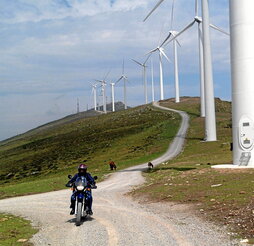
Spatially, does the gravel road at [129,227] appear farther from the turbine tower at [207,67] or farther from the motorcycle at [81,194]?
the turbine tower at [207,67]

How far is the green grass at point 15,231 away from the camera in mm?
13258

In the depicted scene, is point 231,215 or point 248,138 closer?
point 231,215

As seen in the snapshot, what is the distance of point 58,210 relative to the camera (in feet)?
72.0

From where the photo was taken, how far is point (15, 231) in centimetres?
1528

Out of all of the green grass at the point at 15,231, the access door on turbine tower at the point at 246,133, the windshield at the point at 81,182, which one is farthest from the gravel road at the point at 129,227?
the access door on turbine tower at the point at 246,133

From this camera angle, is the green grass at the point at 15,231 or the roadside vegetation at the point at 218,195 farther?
the roadside vegetation at the point at 218,195

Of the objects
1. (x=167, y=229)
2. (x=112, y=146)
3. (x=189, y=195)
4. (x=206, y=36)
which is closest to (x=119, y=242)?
(x=167, y=229)

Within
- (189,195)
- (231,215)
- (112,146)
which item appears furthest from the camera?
(112,146)

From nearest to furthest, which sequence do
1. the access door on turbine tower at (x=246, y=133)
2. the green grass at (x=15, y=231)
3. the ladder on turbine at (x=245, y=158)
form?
the green grass at (x=15, y=231), the access door on turbine tower at (x=246, y=133), the ladder on turbine at (x=245, y=158)

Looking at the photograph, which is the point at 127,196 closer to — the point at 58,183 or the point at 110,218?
the point at 110,218

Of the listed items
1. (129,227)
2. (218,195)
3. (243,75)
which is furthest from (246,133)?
(129,227)

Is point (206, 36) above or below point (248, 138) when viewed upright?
above

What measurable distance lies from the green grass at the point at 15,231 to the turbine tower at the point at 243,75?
1822 cm

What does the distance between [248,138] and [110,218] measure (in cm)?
1705
